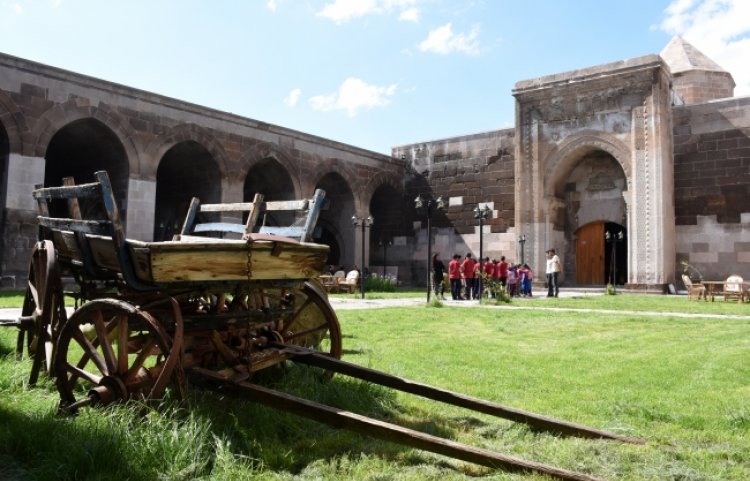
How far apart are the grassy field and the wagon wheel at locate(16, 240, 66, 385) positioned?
0.24 m

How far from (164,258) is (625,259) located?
22.0 m

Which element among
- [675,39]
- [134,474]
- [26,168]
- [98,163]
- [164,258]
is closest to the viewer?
[134,474]

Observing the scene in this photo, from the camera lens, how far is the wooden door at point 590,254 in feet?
72.9

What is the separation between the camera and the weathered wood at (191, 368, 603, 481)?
2.64m

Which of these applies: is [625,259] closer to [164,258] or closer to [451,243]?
[451,243]

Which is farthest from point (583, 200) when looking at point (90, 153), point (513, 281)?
point (90, 153)

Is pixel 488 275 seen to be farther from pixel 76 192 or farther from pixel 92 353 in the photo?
pixel 92 353

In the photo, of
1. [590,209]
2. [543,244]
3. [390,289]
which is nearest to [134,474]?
[390,289]

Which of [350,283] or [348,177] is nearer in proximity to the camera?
[350,283]

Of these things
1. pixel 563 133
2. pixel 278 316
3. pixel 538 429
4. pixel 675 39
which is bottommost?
pixel 538 429

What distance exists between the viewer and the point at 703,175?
19.1 meters

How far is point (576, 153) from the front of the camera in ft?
69.4

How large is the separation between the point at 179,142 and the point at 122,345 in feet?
48.9

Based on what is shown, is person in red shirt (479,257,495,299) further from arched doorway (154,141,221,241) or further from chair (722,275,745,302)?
arched doorway (154,141,221,241)
